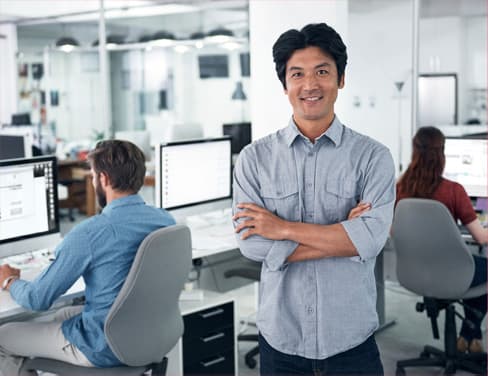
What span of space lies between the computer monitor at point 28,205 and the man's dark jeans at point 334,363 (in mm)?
1639

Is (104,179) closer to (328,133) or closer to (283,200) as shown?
(283,200)

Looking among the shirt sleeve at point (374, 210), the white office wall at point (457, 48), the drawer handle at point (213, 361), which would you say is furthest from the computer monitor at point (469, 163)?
the white office wall at point (457, 48)

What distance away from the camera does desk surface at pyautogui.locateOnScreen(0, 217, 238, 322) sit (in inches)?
109

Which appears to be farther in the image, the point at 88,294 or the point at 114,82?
the point at 114,82

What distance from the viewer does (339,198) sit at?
1.99 m

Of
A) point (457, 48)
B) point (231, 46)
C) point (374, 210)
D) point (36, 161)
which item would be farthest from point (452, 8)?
point (374, 210)

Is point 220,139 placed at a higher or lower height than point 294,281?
higher

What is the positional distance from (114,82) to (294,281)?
11.2 metres

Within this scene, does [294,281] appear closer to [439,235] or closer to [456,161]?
[439,235]

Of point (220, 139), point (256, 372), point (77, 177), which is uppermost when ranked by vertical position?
point (220, 139)

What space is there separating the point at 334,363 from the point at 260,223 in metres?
0.42

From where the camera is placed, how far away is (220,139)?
416 centimetres

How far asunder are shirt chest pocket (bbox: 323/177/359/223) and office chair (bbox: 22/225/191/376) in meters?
0.83

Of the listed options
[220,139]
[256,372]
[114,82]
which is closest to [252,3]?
[220,139]
